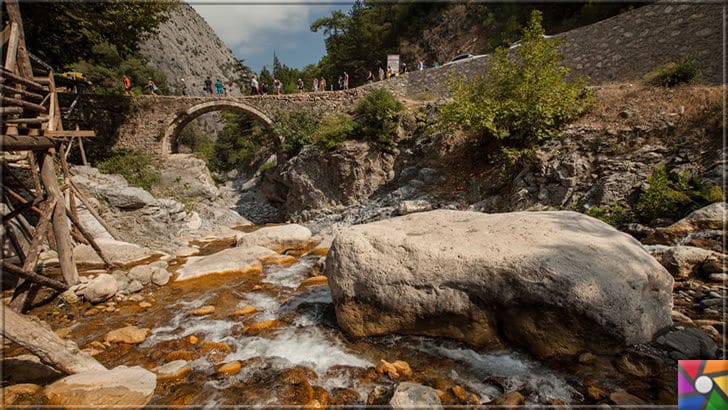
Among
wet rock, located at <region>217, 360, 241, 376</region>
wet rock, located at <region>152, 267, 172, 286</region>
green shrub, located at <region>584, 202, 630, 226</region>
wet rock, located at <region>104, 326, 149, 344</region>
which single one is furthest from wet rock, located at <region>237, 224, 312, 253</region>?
green shrub, located at <region>584, 202, 630, 226</region>

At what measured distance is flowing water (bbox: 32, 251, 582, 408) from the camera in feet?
9.55

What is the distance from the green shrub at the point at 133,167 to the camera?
51.5 feet

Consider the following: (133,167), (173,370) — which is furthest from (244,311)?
(133,167)

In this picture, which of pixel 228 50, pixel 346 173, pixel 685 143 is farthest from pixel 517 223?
pixel 228 50

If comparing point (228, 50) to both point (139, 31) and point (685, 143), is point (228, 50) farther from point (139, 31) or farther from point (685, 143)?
point (685, 143)

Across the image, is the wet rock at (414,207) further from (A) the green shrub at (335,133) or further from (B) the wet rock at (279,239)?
(A) the green shrub at (335,133)

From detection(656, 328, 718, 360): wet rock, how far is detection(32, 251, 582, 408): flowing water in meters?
1.17

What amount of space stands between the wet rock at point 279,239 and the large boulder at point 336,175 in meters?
4.28

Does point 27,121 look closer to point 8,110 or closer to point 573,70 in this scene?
point 8,110

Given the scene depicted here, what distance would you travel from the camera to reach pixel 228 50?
3125 inches

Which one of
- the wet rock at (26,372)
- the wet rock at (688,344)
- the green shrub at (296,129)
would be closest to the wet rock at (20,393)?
the wet rock at (26,372)

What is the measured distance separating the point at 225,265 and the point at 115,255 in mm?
3252

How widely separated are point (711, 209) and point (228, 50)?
318 feet

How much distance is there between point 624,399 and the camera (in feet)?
8.25
